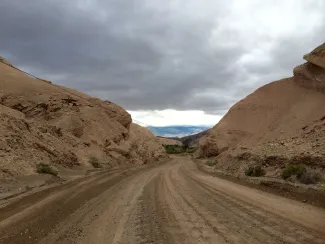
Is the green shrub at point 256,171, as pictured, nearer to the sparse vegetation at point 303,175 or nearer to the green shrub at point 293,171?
the green shrub at point 293,171

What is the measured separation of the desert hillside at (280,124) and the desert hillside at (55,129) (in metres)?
13.4

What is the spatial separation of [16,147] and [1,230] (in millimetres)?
16304

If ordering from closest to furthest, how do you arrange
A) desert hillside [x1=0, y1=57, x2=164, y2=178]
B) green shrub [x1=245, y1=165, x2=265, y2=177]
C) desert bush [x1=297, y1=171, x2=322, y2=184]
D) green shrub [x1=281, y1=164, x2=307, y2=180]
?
1. desert bush [x1=297, y1=171, x2=322, y2=184]
2. green shrub [x1=281, y1=164, x2=307, y2=180]
3. green shrub [x1=245, y1=165, x2=265, y2=177]
4. desert hillside [x1=0, y1=57, x2=164, y2=178]

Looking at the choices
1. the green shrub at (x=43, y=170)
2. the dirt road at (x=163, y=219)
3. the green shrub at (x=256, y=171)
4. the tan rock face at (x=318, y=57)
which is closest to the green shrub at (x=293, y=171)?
the green shrub at (x=256, y=171)

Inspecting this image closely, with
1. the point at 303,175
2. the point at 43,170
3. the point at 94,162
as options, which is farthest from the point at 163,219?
the point at 94,162

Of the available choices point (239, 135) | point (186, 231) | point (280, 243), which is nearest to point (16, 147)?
point (186, 231)

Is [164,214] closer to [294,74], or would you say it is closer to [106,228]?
[106,228]

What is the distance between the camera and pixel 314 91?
38.7m

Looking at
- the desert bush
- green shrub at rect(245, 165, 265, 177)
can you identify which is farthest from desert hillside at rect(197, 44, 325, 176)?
the desert bush

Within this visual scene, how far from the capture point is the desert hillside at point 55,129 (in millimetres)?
24917

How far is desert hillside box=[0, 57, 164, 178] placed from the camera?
2492cm

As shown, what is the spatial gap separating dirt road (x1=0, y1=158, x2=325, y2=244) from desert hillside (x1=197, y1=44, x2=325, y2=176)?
30.6 ft

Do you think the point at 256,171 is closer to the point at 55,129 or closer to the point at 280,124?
the point at 280,124

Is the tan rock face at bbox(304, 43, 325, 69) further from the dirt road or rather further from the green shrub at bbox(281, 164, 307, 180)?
the dirt road
